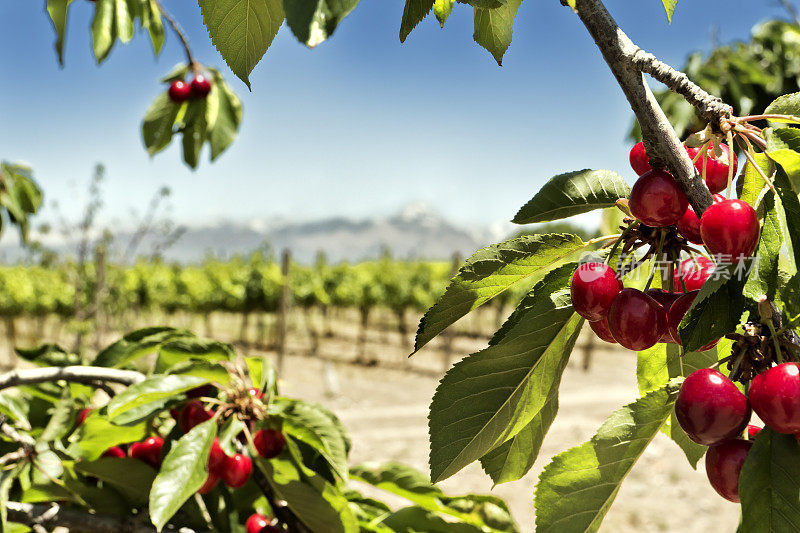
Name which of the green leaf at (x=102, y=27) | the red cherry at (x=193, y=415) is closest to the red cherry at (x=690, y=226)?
the red cherry at (x=193, y=415)

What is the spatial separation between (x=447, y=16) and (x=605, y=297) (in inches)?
13.3

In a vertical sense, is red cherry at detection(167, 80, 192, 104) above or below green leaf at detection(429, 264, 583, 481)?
above

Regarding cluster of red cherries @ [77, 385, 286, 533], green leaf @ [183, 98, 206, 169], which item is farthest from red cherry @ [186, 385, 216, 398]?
green leaf @ [183, 98, 206, 169]

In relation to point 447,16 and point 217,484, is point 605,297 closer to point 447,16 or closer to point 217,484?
point 447,16

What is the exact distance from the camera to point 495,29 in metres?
0.65

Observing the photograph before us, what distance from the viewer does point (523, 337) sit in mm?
672

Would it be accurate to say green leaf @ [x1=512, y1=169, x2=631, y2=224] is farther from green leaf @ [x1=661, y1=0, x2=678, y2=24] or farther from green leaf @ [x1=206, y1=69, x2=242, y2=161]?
green leaf @ [x1=206, y1=69, x2=242, y2=161]

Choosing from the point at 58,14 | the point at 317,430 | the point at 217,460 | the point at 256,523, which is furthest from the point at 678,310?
the point at 58,14

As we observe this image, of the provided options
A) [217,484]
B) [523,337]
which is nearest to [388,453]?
[217,484]

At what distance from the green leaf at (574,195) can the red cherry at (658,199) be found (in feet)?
0.35

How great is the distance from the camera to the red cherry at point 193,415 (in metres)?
1.21

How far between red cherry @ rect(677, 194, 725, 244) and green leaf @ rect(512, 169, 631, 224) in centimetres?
8

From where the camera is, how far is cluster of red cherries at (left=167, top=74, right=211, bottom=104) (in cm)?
193

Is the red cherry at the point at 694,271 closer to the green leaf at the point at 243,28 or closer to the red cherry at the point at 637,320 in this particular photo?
the red cherry at the point at 637,320
